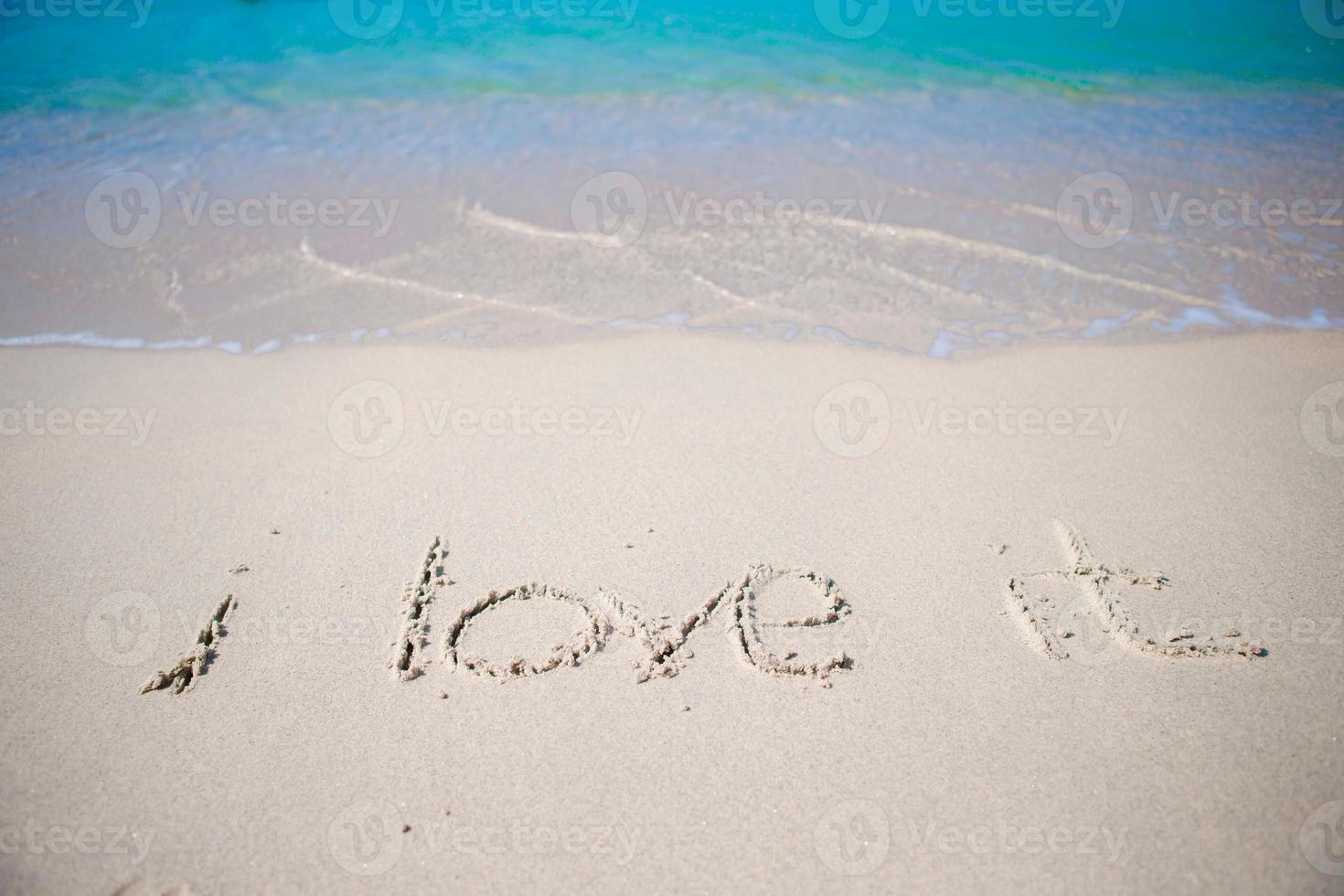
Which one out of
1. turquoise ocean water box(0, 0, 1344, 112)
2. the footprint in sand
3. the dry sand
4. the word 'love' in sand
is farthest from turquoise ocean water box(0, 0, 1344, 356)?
the word 'love' in sand

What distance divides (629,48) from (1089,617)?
8.19 m

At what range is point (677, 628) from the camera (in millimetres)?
2520

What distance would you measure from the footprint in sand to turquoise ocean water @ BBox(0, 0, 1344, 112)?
6190mm

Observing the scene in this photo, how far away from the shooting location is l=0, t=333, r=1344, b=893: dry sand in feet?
6.59

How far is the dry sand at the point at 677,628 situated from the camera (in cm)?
201

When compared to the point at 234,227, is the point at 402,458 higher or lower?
lower

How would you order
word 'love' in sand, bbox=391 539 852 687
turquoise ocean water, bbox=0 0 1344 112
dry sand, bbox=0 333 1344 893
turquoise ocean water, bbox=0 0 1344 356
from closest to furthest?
dry sand, bbox=0 333 1344 893 → word 'love' in sand, bbox=391 539 852 687 → turquoise ocean water, bbox=0 0 1344 356 → turquoise ocean water, bbox=0 0 1344 112

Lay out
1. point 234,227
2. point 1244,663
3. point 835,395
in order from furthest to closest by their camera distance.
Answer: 1. point 234,227
2. point 835,395
3. point 1244,663

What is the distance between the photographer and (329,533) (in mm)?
2877

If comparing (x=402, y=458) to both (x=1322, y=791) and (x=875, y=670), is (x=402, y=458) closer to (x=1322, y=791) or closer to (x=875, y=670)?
(x=875, y=670)

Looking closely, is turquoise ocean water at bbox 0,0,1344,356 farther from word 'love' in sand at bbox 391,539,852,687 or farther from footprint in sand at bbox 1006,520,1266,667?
word 'love' in sand at bbox 391,539,852,687

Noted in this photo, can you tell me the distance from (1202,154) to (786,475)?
534 centimetres

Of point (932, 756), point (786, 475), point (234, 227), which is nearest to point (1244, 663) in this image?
point (932, 756)

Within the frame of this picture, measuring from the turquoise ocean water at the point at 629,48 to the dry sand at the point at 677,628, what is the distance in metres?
5.15
